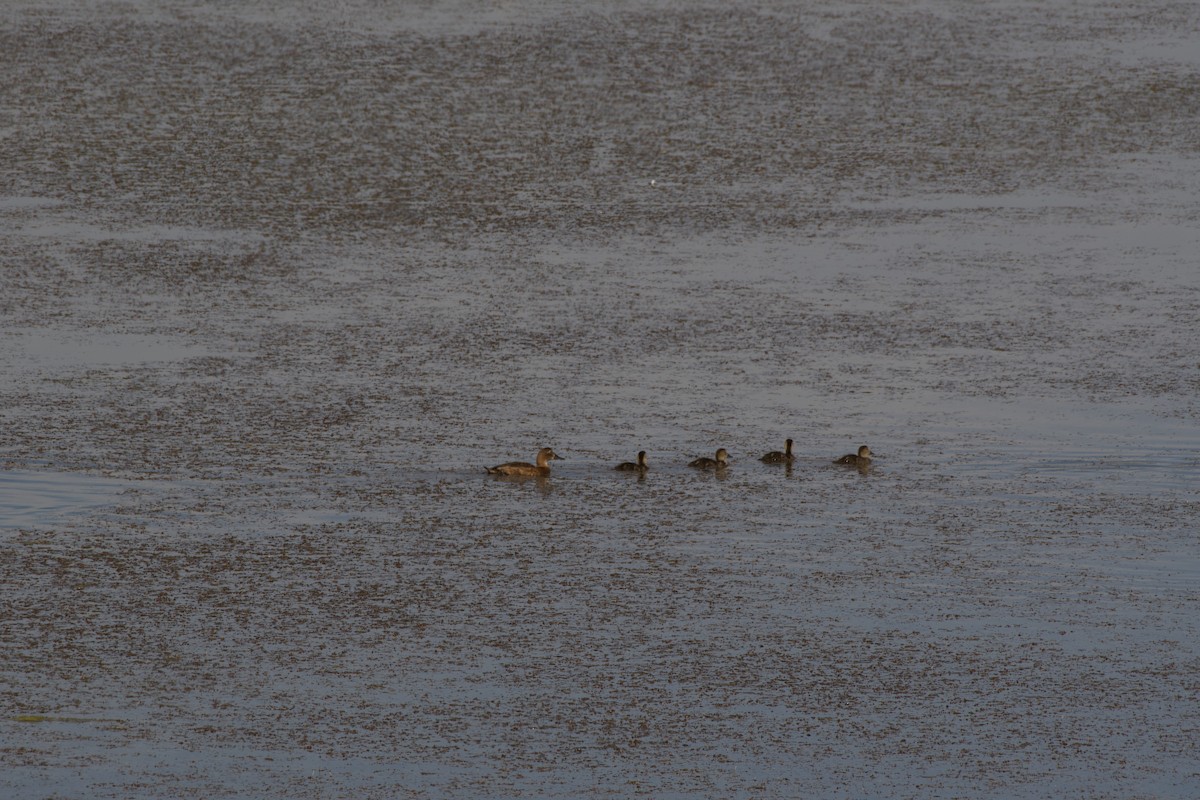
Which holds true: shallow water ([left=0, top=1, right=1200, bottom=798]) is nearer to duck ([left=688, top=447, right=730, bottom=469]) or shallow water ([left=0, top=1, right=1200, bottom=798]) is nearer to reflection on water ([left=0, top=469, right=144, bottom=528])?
reflection on water ([left=0, top=469, right=144, bottom=528])

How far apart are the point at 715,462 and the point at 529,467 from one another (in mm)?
1019

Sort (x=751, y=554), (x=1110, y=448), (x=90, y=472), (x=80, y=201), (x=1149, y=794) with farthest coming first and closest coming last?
(x=80, y=201) → (x=1110, y=448) → (x=90, y=472) → (x=751, y=554) → (x=1149, y=794)

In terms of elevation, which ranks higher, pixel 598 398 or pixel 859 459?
pixel 598 398

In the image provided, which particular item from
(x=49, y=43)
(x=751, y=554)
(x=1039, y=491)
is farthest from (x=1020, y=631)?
(x=49, y=43)

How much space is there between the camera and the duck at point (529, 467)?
10836 millimetres

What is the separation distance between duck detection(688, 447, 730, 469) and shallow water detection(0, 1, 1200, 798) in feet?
0.69

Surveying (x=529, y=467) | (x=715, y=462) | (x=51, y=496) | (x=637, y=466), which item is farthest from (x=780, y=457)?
(x=51, y=496)

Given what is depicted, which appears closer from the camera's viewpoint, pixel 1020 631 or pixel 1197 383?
pixel 1020 631

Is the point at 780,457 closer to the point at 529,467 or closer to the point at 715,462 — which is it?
the point at 715,462

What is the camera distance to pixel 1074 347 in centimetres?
1336

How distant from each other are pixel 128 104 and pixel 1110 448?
10.4 metres

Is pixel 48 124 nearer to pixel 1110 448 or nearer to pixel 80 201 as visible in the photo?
pixel 80 201

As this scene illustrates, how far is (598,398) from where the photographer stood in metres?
12.3

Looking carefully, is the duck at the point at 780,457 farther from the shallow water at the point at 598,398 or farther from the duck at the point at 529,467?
the duck at the point at 529,467
